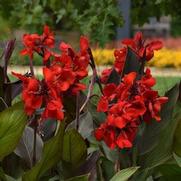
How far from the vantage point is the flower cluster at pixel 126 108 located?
192cm

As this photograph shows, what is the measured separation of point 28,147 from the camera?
2.18 metres

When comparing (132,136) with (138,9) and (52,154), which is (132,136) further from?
(138,9)

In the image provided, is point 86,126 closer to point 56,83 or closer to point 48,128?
point 48,128

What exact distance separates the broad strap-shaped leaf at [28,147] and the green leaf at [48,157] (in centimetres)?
14

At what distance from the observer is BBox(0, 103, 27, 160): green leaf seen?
2006mm

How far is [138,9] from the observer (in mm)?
4188

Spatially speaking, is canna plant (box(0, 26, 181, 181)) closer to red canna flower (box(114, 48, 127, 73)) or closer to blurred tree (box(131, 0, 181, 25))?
→ red canna flower (box(114, 48, 127, 73))

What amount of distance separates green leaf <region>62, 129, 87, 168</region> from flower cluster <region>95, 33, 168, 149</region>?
9 cm

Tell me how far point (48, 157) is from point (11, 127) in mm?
145

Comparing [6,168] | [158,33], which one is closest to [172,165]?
[6,168]

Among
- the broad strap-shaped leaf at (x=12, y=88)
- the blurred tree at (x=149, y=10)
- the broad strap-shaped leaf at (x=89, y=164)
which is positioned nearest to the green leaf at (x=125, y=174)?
the broad strap-shaped leaf at (x=89, y=164)

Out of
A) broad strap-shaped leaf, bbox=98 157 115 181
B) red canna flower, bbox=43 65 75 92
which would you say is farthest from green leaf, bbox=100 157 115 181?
red canna flower, bbox=43 65 75 92

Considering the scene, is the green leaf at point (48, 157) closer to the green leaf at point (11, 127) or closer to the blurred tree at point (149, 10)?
the green leaf at point (11, 127)

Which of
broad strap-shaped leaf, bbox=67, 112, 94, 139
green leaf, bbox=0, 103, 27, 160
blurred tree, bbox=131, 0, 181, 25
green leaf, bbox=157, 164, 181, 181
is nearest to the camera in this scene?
green leaf, bbox=0, 103, 27, 160
